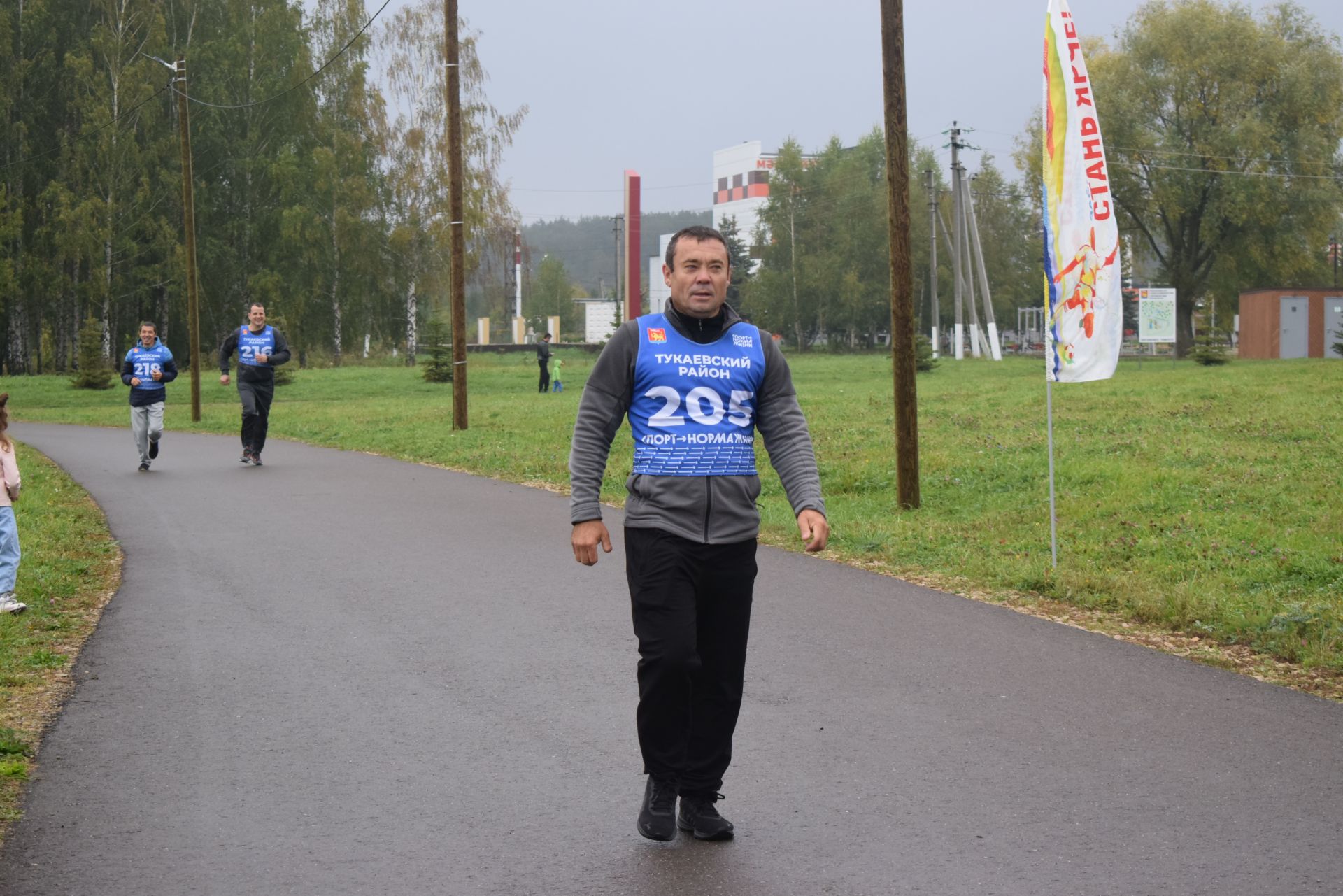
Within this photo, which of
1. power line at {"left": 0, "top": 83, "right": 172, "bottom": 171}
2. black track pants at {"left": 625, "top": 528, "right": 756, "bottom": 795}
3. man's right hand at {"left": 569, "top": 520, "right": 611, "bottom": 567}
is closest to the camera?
black track pants at {"left": 625, "top": 528, "right": 756, "bottom": 795}

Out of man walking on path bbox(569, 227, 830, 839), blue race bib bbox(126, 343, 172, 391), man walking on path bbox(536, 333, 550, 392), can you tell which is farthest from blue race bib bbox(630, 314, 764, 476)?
Result: man walking on path bbox(536, 333, 550, 392)

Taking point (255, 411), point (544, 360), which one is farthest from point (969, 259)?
point (255, 411)

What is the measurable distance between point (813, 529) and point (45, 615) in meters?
5.55

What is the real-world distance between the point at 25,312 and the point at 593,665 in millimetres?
53848

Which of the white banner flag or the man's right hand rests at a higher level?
the white banner flag

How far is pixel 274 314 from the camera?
185ft

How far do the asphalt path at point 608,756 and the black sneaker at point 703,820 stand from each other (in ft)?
0.14

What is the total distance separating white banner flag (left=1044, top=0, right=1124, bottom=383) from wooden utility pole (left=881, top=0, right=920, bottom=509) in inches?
103

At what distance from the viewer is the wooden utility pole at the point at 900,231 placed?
12492 mm

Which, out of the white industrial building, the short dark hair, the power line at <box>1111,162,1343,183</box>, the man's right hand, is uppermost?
the white industrial building

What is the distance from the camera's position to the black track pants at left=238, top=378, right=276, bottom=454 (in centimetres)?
1814

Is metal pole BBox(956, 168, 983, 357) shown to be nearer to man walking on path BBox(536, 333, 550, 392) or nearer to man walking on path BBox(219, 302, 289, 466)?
man walking on path BBox(536, 333, 550, 392)

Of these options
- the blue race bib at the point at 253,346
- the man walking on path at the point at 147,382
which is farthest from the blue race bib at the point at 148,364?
the blue race bib at the point at 253,346

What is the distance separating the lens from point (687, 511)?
4445mm
